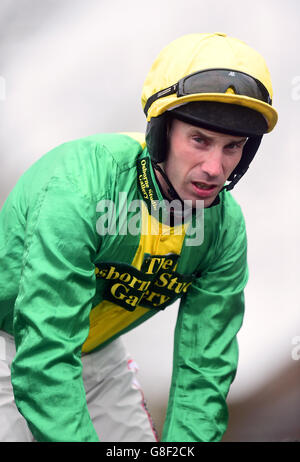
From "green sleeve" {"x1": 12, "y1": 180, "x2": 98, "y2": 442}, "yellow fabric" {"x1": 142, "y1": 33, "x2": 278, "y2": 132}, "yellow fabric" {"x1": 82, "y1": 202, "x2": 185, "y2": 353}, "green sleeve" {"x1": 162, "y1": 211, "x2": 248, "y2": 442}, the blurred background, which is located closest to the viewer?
"green sleeve" {"x1": 12, "y1": 180, "x2": 98, "y2": 442}

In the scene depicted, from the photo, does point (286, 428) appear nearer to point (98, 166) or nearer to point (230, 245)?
point (230, 245)

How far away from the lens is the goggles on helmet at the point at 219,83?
5.63ft

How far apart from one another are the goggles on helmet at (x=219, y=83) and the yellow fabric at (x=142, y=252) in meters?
0.34

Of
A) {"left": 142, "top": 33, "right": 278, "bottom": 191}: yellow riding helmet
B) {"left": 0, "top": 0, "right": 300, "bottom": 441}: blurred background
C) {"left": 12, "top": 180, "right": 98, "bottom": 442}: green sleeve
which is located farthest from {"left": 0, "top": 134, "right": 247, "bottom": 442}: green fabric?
{"left": 0, "top": 0, "right": 300, "bottom": 441}: blurred background

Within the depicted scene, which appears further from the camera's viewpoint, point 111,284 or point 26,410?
point 111,284

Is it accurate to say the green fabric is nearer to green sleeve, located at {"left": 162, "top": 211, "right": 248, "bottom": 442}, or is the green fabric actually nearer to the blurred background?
green sleeve, located at {"left": 162, "top": 211, "right": 248, "bottom": 442}

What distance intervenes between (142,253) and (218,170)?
32 centimetres

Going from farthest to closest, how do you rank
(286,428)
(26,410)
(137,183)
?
1. (286,428)
2. (137,183)
3. (26,410)

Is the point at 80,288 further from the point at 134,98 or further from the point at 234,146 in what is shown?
the point at 134,98

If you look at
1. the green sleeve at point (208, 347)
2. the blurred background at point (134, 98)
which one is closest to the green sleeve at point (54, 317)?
the green sleeve at point (208, 347)

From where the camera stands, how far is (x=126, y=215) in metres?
1.86

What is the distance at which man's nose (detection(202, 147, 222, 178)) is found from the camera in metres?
1.78

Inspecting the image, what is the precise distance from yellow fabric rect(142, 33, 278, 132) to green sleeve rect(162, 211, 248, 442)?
1.51ft

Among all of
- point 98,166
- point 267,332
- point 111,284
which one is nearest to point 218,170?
point 98,166
